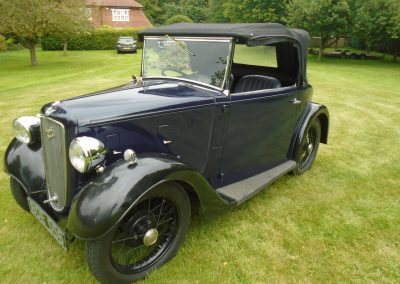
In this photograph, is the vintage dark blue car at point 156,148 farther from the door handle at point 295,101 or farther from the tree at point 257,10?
the tree at point 257,10

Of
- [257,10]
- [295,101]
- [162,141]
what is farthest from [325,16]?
[162,141]

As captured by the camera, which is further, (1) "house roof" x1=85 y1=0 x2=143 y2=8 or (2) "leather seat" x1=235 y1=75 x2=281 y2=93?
(1) "house roof" x1=85 y1=0 x2=143 y2=8

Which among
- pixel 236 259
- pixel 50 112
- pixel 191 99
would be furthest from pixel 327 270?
pixel 50 112

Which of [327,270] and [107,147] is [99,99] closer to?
[107,147]

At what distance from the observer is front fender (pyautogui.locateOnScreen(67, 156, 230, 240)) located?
2.16 metres

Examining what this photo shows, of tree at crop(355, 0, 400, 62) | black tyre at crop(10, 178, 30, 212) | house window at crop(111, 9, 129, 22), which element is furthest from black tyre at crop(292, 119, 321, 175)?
house window at crop(111, 9, 129, 22)

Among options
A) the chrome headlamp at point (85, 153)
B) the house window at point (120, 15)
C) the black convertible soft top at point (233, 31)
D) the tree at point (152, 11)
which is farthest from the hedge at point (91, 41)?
the chrome headlamp at point (85, 153)

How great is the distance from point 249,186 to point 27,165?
7.15 ft

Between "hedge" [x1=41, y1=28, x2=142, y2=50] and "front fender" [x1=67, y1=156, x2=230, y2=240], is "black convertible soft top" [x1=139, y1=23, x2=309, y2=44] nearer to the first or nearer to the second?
"front fender" [x1=67, y1=156, x2=230, y2=240]

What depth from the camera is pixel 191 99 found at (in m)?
2.90

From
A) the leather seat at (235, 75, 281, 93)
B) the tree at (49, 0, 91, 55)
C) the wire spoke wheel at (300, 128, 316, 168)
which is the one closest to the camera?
the leather seat at (235, 75, 281, 93)

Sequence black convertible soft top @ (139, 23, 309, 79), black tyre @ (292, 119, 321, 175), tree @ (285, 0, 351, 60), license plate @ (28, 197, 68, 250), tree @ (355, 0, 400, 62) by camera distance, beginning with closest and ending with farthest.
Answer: license plate @ (28, 197, 68, 250) < black convertible soft top @ (139, 23, 309, 79) < black tyre @ (292, 119, 321, 175) < tree @ (355, 0, 400, 62) < tree @ (285, 0, 351, 60)

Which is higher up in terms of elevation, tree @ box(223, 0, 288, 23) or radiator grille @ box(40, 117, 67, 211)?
tree @ box(223, 0, 288, 23)

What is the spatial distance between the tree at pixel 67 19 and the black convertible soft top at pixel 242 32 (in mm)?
14776
